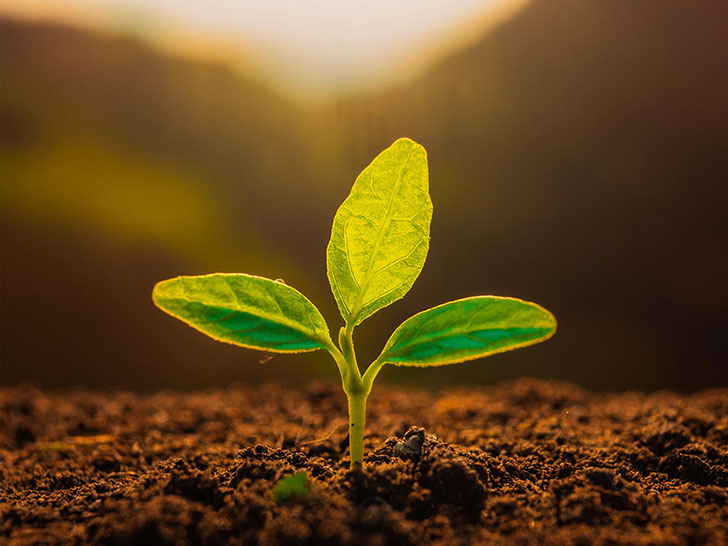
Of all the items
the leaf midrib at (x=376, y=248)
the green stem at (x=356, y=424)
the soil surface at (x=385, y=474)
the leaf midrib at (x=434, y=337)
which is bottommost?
the soil surface at (x=385, y=474)

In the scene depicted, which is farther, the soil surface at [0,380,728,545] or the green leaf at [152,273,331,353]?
the green leaf at [152,273,331,353]

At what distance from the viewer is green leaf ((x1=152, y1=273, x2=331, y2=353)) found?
1.08 m

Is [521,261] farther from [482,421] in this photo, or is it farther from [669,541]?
[669,541]

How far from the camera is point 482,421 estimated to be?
175 centimetres

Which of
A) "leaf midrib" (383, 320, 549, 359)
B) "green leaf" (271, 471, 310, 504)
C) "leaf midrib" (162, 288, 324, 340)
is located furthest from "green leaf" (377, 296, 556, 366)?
"green leaf" (271, 471, 310, 504)

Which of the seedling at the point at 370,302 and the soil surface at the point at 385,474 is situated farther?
the seedling at the point at 370,302

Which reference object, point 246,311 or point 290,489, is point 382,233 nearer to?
point 246,311

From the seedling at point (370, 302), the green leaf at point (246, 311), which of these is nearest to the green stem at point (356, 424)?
the seedling at point (370, 302)

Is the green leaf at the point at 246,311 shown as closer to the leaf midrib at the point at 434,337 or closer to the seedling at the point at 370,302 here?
the seedling at the point at 370,302

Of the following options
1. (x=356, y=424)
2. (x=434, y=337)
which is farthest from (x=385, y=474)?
(x=434, y=337)

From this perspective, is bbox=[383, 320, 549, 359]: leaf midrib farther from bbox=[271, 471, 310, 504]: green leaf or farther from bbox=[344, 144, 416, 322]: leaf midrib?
bbox=[271, 471, 310, 504]: green leaf

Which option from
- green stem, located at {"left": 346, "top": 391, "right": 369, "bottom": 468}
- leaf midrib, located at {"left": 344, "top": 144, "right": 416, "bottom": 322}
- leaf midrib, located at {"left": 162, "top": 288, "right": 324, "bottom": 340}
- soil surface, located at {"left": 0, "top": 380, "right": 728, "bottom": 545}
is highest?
leaf midrib, located at {"left": 344, "top": 144, "right": 416, "bottom": 322}

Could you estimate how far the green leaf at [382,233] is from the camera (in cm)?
110

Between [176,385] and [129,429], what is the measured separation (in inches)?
69.7
